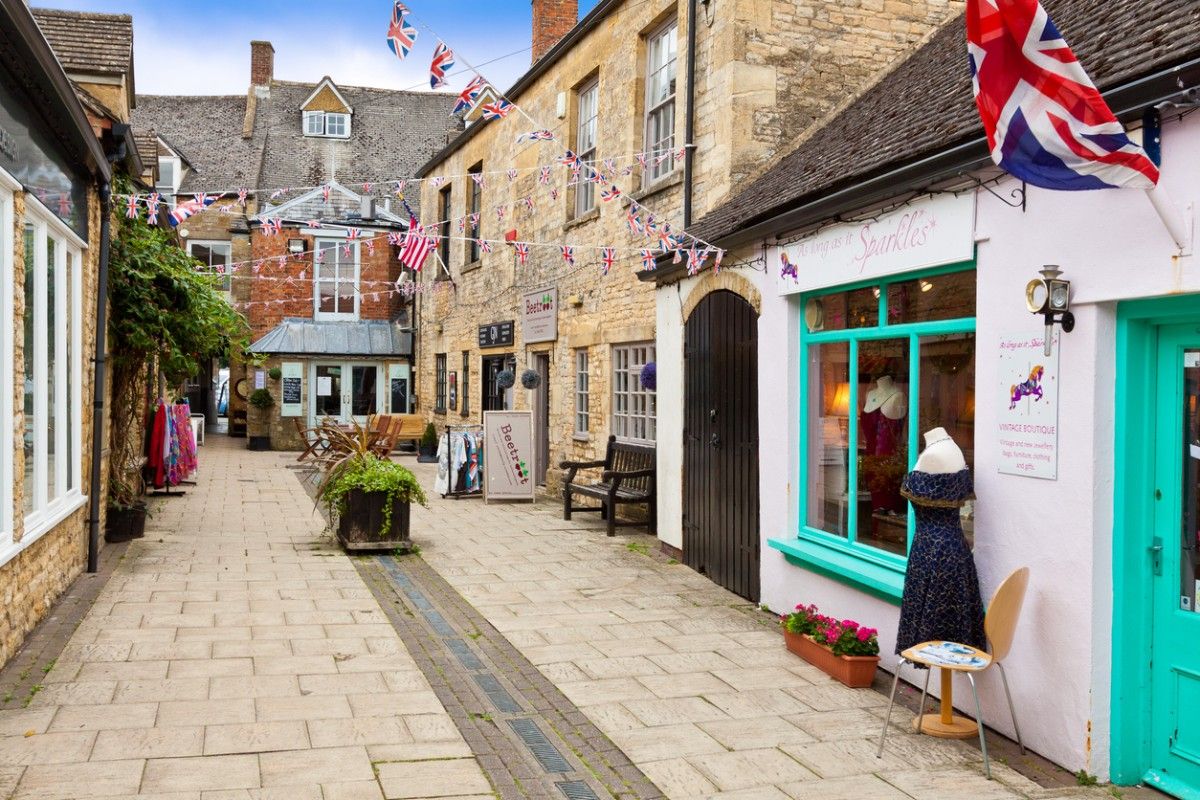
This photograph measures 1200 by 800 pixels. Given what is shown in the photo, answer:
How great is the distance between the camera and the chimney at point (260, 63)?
33.6 m

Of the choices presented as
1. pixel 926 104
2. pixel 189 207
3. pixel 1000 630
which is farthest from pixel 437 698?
pixel 189 207

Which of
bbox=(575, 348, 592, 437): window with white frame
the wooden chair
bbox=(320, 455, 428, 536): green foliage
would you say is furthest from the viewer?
bbox=(575, 348, 592, 437): window with white frame

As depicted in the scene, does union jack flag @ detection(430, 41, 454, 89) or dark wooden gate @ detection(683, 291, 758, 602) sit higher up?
union jack flag @ detection(430, 41, 454, 89)

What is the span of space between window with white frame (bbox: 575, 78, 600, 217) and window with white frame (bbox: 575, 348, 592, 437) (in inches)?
77.2

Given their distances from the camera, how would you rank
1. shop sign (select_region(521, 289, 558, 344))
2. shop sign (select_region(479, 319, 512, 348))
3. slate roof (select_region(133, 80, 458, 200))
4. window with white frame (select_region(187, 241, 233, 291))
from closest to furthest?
shop sign (select_region(521, 289, 558, 344))
shop sign (select_region(479, 319, 512, 348))
window with white frame (select_region(187, 241, 233, 291))
slate roof (select_region(133, 80, 458, 200))

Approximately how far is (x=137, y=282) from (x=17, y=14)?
18.3 ft

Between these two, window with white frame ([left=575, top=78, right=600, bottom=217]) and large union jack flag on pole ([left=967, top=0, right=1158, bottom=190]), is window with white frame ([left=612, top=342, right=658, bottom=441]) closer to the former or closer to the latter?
window with white frame ([left=575, top=78, right=600, bottom=217])

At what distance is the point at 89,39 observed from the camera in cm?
1106

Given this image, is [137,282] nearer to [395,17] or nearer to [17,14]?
[395,17]

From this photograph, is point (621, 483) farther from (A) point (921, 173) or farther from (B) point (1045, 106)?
(B) point (1045, 106)

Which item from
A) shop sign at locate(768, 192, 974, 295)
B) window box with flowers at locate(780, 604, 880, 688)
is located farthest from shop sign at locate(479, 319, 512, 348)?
window box with flowers at locate(780, 604, 880, 688)

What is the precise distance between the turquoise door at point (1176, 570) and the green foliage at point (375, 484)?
23.4 feet

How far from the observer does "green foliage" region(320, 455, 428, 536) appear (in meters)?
10.3

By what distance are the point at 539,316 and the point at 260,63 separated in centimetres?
2207
